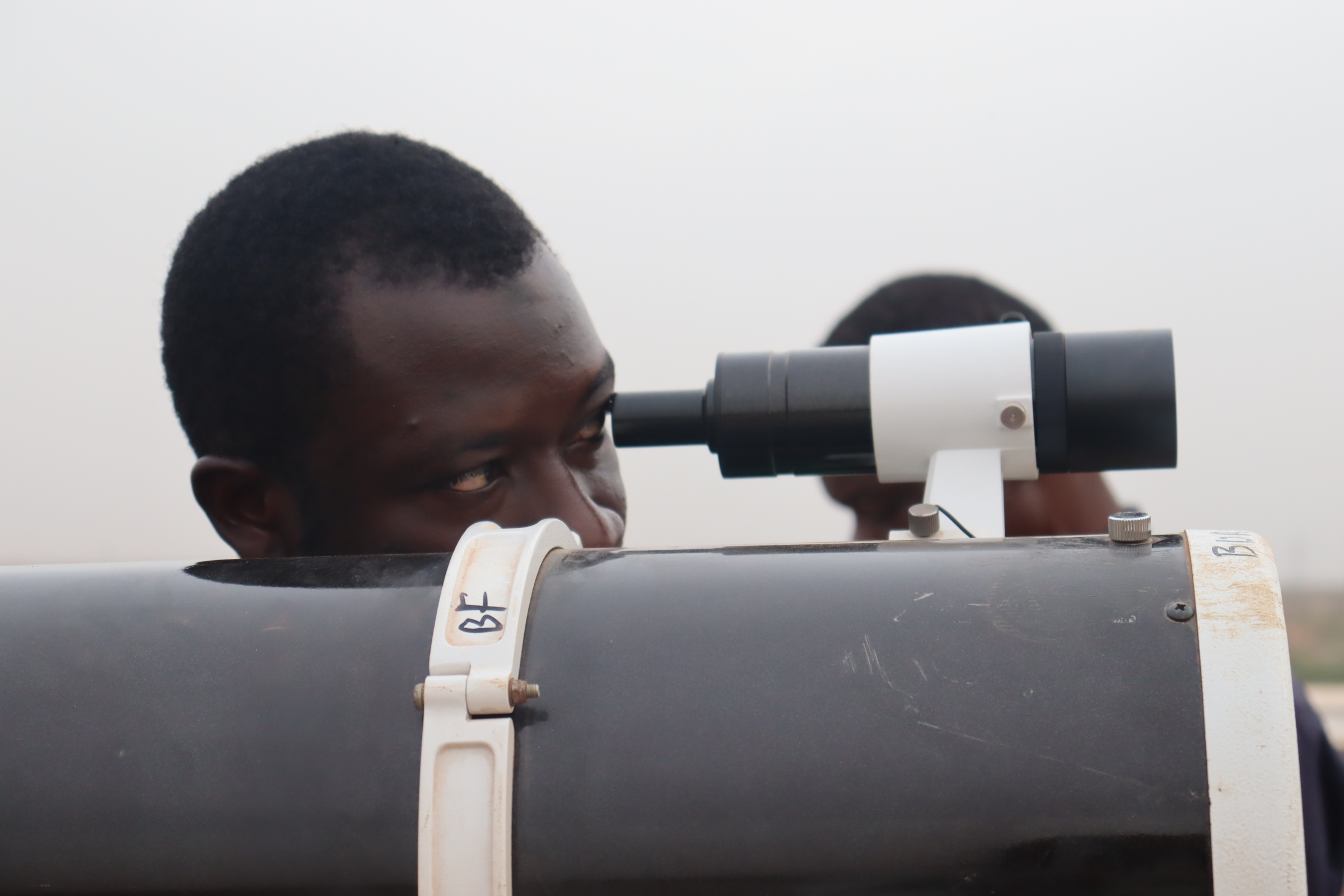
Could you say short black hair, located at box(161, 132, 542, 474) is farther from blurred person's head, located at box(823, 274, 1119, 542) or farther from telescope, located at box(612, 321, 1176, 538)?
blurred person's head, located at box(823, 274, 1119, 542)

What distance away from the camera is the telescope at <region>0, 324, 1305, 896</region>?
57 cm

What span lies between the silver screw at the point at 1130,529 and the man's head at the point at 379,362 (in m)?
0.58

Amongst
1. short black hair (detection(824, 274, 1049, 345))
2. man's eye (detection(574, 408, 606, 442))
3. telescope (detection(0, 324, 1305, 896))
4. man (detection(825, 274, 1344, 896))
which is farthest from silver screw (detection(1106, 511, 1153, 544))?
short black hair (detection(824, 274, 1049, 345))

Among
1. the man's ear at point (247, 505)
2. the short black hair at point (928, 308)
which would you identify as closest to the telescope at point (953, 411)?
the man's ear at point (247, 505)

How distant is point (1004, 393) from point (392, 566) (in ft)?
1.83

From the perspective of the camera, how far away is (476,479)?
1.12m

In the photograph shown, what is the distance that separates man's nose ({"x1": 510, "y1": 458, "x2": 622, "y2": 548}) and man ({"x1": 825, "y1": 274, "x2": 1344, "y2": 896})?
342 millimetres

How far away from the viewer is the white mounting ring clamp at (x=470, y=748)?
0.58 metres

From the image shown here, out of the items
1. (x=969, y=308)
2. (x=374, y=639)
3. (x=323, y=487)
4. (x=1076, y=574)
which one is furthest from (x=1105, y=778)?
(x=969, y=308)

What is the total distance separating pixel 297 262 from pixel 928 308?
3.70ft

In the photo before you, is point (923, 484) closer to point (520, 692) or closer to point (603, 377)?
point (603, 377)

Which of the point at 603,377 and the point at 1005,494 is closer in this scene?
the point at 603,377

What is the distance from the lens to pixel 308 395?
1.15m

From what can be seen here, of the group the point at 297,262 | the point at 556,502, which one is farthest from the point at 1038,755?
the point at 297,262
